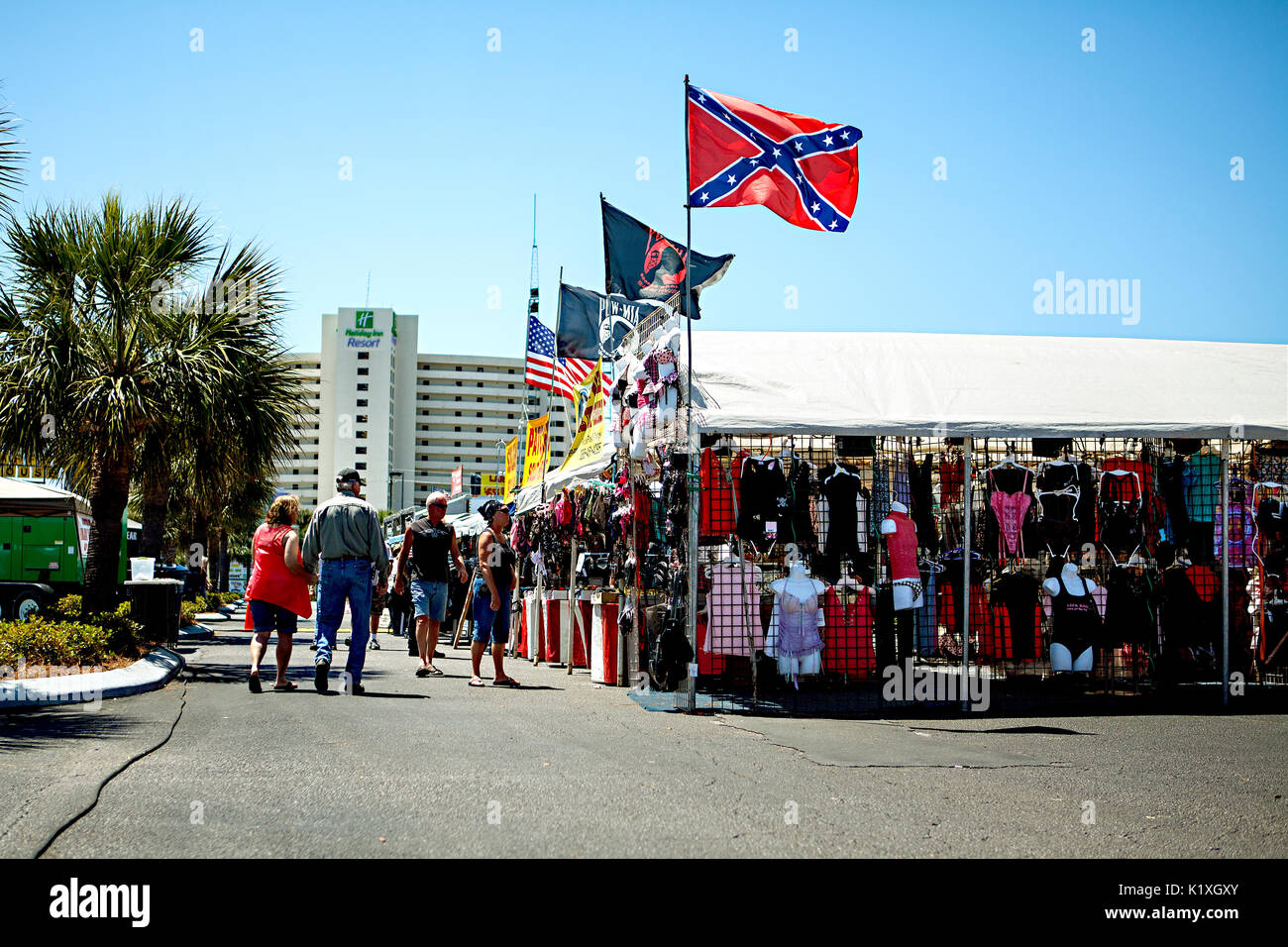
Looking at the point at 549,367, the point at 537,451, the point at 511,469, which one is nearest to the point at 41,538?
the point at 511,469

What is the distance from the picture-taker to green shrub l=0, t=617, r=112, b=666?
1090 cm

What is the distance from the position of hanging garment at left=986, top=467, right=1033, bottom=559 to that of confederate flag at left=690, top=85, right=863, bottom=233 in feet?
10.2

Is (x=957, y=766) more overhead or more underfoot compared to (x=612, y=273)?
more underfoot

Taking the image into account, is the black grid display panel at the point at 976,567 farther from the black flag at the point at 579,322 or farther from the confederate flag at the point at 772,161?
the black flag at the point at 579,322

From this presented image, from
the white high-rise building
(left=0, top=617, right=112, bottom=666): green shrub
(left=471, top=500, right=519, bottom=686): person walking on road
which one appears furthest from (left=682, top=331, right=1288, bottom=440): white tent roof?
the white high-rise building

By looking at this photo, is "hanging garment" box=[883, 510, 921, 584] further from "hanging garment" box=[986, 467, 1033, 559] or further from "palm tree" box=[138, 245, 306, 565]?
"palm tree" box=[138, 245, 306, 565]

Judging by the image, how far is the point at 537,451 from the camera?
19688mm

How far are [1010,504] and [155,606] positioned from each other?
12.7 m

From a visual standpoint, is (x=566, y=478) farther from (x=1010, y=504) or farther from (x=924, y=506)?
(x=1010, y=504)

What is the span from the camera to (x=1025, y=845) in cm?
509

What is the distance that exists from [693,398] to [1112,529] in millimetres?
4736

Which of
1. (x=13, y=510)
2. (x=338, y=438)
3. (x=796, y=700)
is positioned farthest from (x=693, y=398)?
(x=338, y=438)

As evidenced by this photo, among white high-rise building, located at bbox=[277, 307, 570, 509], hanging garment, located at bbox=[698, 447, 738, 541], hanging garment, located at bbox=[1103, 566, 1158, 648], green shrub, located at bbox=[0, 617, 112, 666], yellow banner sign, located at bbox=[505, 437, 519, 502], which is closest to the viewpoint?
green shrub, located at bbox=[0, 617, 112, 666]
